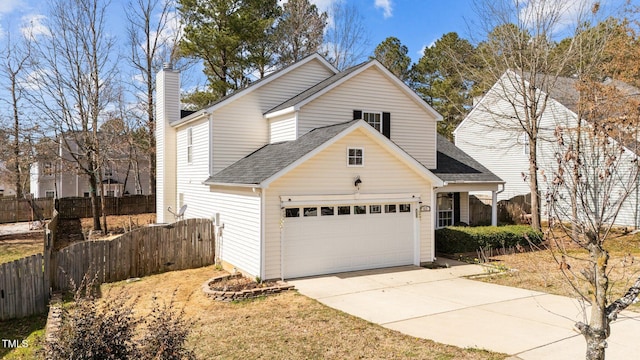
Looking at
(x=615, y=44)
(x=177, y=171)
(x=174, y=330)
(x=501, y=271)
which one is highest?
→ (x=615, y=44)

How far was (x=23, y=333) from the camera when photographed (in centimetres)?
916

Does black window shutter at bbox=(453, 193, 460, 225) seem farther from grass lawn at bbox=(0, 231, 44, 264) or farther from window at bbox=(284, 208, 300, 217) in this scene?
grass lawn at bbox=(0, 231, 44, 264)

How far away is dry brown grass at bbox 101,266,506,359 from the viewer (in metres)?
6.88

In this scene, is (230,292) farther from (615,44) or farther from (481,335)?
(615,44)

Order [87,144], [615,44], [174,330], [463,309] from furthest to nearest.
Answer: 1. [87,144]
2. [615,44]
3. [463,309]
4. [174,330]

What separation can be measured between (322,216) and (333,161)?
168 cm

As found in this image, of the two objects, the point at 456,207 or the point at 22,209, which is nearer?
the point at 456,207

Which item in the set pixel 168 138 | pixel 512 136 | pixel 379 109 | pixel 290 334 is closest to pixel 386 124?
pixel 379 109

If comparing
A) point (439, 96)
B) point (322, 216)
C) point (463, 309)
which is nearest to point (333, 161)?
point (322, 216)

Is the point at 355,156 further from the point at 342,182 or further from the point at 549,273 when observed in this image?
the point at 549,273

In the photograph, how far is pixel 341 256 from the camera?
1301 centimetres

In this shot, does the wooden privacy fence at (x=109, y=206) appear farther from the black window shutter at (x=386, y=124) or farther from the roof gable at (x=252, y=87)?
the black window shutter at (x=386, y=124)

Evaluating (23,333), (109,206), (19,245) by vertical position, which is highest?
(109,206)

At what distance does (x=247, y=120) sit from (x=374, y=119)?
499cm
